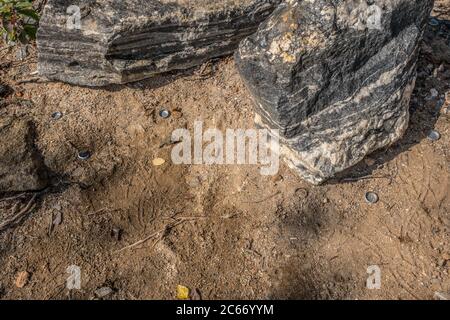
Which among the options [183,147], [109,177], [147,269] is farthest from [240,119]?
[147,269]

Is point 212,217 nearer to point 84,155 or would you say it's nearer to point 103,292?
point 103,292

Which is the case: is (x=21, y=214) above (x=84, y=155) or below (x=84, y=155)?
below

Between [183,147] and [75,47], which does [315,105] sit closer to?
[183,147]

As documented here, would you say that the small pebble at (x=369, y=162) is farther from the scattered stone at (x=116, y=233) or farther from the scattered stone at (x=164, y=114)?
the scattered stone at (x=116, y=233)

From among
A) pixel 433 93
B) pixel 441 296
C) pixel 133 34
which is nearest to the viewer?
pixel 441 296

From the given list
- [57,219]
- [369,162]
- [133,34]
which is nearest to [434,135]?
[369,162]

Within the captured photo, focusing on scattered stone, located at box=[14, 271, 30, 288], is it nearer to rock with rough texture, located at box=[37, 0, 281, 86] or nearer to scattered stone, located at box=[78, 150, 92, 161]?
scattered stone, located at box=[78, 150, 92, 161]

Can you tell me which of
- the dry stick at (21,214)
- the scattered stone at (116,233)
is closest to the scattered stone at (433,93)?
the scattered stone at (116,233)
